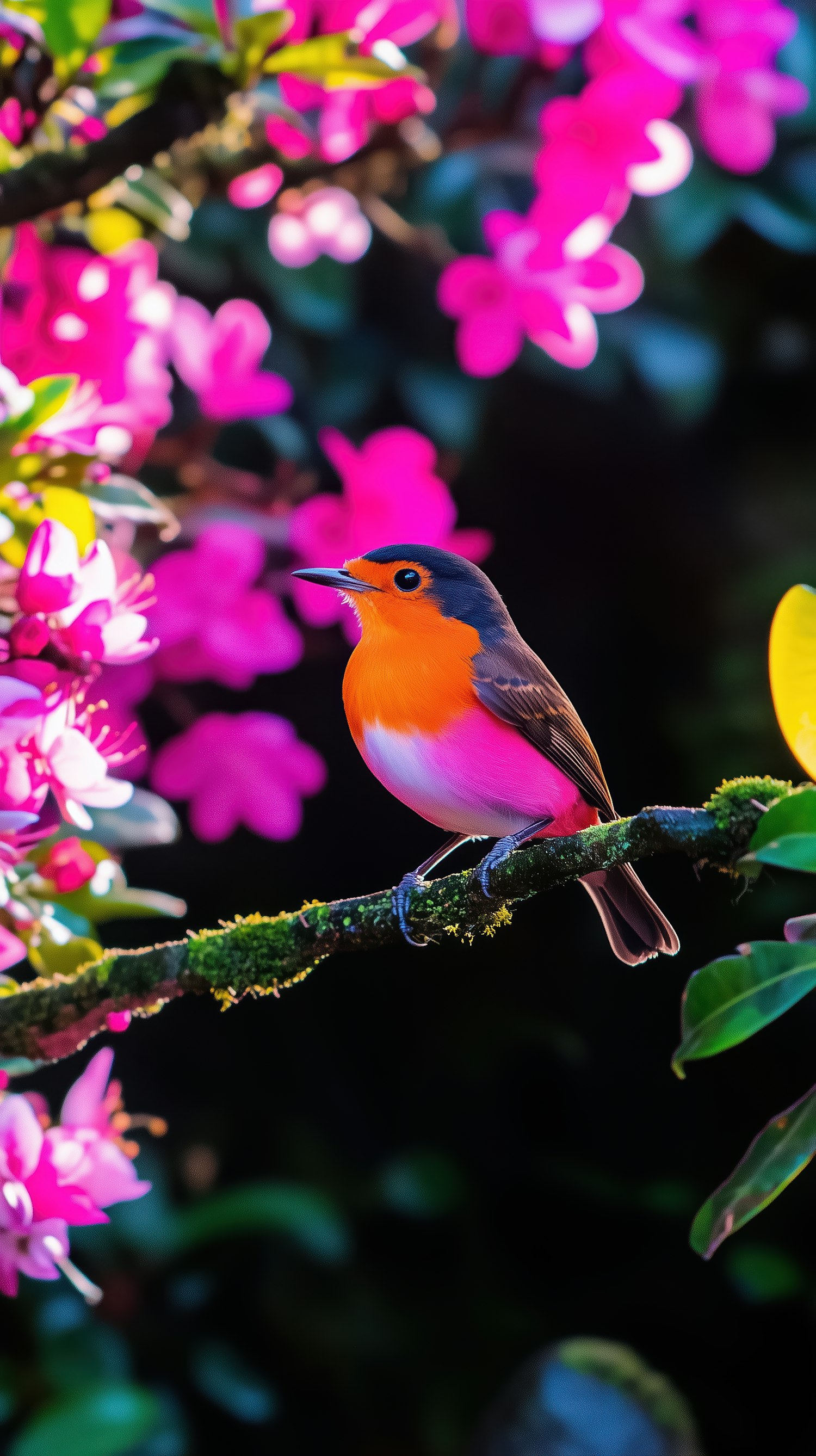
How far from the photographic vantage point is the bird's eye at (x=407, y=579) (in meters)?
0.82

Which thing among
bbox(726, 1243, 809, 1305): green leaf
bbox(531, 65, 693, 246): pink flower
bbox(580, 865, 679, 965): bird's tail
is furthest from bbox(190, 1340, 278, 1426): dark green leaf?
bbox(531, 65, 693, 246): pink flower

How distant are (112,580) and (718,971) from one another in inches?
17.2

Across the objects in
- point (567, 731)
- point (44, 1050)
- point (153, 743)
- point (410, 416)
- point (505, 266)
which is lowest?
point (153, 743)

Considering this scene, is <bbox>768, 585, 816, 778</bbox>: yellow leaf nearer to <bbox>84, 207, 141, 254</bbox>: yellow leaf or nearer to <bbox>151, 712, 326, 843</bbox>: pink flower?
<bbox>151, 712, 326, 843</bbox>: pink flower

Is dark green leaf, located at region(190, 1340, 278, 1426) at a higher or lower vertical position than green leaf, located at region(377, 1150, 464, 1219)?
lower

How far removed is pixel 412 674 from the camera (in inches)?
31.4

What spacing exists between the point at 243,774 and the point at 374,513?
0.26 metres

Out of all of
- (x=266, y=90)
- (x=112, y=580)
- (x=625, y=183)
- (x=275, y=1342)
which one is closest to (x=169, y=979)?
(x=112, y=580)

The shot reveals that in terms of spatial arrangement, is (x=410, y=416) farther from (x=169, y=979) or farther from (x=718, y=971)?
(x=718, y=971)

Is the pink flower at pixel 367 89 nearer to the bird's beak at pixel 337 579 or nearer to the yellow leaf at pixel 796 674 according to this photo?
the bird's beak at pixel 337 579

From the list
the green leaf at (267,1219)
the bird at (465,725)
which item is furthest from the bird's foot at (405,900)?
the green leaf at (267,1219)

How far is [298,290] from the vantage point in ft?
5.63

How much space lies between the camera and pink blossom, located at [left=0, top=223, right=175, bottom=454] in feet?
3.57

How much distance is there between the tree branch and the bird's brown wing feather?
19.0 inches
